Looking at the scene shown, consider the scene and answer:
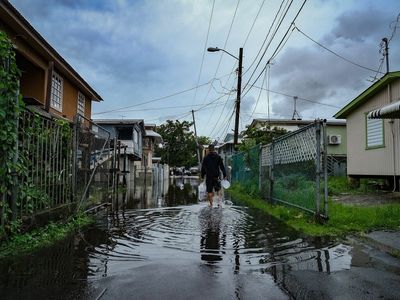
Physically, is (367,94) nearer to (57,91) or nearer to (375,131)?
(375,131)

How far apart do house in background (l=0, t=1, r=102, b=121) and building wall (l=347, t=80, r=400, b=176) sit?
11.8 meters

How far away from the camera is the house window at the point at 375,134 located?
15695 mm

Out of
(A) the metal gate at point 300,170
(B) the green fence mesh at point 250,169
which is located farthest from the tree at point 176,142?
(A) the metal gate at point 300,170

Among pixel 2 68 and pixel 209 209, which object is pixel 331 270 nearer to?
pixel 2 68

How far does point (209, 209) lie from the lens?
38.0ft

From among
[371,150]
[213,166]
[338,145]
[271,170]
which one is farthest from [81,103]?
[338,145]

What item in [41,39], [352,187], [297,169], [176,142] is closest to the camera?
[297,169]

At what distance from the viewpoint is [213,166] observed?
40.8 ft

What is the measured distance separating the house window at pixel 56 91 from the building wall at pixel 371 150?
13.8m

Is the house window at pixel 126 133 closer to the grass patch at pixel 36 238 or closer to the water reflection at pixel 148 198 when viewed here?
the water reflection at pixel 148 198

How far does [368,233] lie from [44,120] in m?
6.09

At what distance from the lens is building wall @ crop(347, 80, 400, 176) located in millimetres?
14867

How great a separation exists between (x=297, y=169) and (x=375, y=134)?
26.1 feet

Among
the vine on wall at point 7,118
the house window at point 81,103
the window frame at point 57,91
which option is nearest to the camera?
the vine on wall at point 7,118
